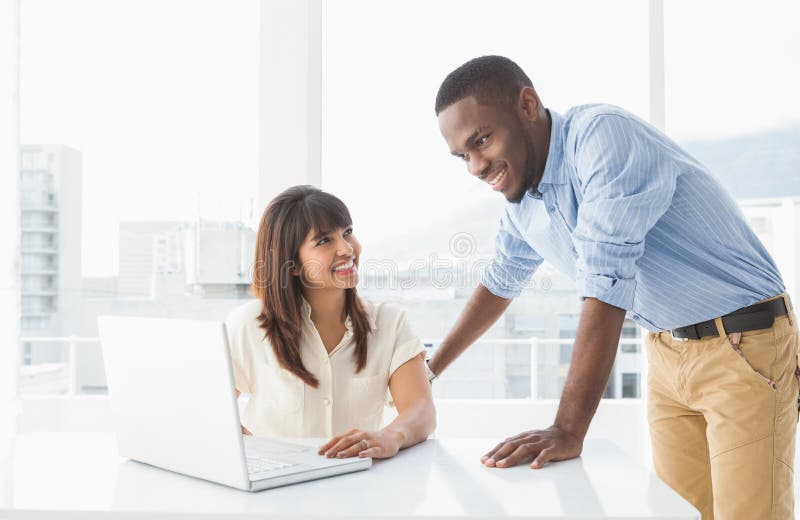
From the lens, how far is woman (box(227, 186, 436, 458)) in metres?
1.48

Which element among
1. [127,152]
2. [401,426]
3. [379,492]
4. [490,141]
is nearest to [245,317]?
[401,426]

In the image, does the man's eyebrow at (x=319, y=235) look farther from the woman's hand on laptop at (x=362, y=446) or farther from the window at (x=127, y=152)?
the window at (x=127, y=152)

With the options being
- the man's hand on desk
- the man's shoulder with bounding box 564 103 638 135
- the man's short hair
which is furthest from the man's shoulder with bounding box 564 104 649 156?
the man's hand on desk

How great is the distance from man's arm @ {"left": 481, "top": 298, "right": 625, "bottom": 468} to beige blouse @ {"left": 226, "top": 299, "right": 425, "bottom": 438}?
48 centimetres

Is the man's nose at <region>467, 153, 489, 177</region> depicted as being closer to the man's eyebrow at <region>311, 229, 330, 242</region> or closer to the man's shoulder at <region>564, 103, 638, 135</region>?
the man's shoulder at <region>564, 103, 638, 135</region>

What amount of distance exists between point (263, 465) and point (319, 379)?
0.56 metres

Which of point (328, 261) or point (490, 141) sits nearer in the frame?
point (490, 141)

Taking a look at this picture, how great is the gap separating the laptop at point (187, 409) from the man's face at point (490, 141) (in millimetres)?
571

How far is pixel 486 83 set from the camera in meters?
1.26

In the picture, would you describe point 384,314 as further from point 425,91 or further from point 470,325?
point 425,91

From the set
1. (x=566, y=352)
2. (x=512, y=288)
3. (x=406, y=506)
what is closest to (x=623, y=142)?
(x=512, y=288)

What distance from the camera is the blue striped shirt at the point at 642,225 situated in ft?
3.71

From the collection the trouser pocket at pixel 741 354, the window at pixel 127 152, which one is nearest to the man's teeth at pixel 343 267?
the trouser pocket at pixel 741 354

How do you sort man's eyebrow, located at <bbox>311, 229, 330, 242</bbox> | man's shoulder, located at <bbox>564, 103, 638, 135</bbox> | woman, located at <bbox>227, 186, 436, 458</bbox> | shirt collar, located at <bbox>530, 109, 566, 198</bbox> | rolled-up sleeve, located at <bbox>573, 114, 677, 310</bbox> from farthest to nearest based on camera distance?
man's eyebrow, located at <bbox>311, 229, 330, 242</bbox> → woman, located at <bbox>227, 186, 436, 458</bbox> → shirt collar, located at <bbox>530, 109, 566, 198</bbox> → man's shoulder, located at <bbox>564, 103, 638, 135</bbox> → rolled-up sleeve, located at <bbox>573, 114, 677, 310</bbox>
